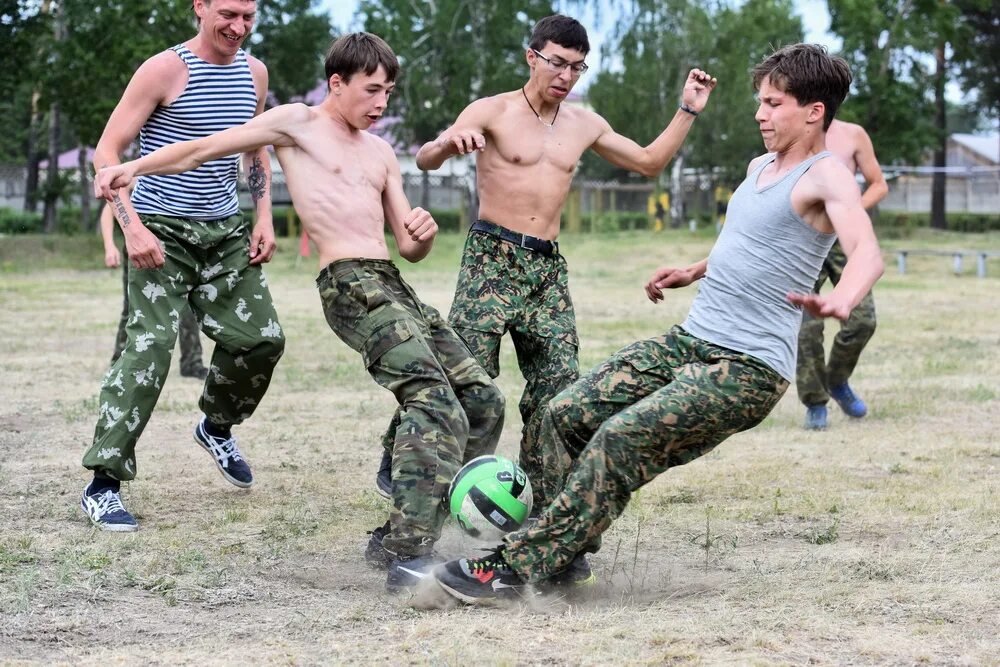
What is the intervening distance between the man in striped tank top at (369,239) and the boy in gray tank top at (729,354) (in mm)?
570

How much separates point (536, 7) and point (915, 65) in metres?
12.0

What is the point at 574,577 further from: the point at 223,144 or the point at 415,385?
the point at 223,144

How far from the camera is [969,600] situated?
4.71 metres

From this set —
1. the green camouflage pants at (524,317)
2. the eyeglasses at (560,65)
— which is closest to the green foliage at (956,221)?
the eyeglasses at (560,65)

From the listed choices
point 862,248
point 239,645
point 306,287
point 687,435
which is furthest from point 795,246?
point 306,287

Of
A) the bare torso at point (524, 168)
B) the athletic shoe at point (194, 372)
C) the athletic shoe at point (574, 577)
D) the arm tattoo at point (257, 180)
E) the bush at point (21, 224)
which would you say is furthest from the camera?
the bush at point (21, 224)

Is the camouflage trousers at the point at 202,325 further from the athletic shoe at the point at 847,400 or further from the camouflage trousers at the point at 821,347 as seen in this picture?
the athletic shoe at the point at 847,400

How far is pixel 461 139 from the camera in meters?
5.45

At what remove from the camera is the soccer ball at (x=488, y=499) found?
16.2 ft

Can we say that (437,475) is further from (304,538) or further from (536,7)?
(536,7)

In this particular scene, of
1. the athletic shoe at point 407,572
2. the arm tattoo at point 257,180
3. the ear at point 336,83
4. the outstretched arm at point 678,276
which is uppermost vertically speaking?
the ear at point 336,83

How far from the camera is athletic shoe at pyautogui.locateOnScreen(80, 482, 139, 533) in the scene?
5832 mm

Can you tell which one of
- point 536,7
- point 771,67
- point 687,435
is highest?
point 536,7

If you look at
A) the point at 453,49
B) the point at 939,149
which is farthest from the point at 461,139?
the point at 939,149
